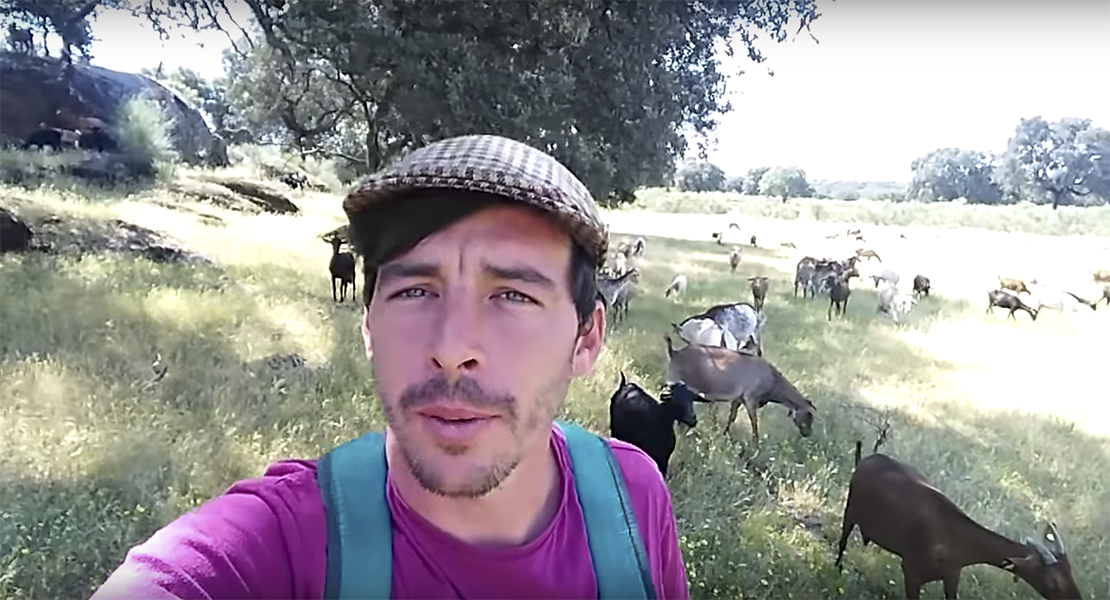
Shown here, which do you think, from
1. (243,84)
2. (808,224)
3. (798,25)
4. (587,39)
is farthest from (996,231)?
(243,84)

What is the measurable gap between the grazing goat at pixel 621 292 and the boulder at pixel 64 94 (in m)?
1.24

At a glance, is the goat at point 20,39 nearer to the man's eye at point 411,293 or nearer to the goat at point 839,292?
the man's eye at point 411,293

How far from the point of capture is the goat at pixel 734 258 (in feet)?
9.21

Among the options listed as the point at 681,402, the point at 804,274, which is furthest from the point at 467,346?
the point at 804,274

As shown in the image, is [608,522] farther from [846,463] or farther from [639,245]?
[639,245]

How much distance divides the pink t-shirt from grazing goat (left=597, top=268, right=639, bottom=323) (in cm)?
206

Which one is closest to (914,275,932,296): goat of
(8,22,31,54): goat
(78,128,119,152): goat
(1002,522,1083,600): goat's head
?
(1002,522,1083,600): goat's head

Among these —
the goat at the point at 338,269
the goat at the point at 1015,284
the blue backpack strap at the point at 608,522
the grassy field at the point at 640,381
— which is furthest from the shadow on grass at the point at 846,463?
the blue backpack strap at the point at 608,522

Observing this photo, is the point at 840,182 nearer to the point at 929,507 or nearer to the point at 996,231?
the point at 996,231

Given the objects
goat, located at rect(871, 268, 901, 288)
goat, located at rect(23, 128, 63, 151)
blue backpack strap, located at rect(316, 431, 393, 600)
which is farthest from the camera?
goat, located at rect(871, 268, 901, 288)

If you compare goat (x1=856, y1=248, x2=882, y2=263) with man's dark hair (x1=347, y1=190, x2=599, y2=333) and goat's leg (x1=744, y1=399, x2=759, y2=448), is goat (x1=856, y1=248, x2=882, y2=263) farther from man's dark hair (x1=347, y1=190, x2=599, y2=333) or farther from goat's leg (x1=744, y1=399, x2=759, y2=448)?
man's dark hair (x1=347, y1=190, x2=599, y2=333)

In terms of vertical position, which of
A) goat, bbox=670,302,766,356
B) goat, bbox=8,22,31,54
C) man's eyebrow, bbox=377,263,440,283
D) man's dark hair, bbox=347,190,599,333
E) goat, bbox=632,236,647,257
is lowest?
goat, bbox=670,302,766,356

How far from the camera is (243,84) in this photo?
2492 mm

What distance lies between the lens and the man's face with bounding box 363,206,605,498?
571 mm
